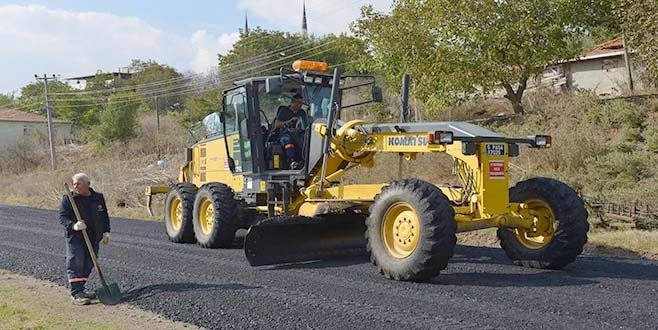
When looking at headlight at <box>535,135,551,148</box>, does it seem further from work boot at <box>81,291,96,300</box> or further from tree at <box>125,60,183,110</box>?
tree at <box>125,60,183,110</box>

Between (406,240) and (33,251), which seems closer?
(406,240)

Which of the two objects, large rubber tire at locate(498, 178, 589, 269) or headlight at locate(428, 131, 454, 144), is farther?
large rubber tire at locate(498, 178, 589, 269)

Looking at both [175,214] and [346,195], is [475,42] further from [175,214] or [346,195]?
[346,195]

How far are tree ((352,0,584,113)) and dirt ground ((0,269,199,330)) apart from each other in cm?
1526

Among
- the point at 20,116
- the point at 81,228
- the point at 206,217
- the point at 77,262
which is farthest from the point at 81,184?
the point at 20,116

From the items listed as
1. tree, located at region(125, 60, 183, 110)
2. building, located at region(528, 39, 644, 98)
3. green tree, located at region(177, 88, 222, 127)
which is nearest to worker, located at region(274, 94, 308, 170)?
building, located at region(528, 39, 644, 98)

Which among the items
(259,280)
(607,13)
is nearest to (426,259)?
(259,280)

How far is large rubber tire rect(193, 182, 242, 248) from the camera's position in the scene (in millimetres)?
11570

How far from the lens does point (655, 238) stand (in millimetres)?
10656

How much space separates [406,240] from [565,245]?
180cm

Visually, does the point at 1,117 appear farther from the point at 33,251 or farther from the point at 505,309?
the point at 505,309

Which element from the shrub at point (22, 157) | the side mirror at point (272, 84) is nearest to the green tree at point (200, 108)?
the shrub at point (22, 157)

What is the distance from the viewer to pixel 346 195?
9953mm

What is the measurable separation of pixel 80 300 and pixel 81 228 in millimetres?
742
